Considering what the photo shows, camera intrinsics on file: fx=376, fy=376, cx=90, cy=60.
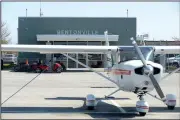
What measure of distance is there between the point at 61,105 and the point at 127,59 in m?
2.89

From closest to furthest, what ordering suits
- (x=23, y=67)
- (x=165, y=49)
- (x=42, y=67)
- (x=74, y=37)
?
(x=165, y=49) < (x=42, y=67) < (x=23, y=67) < (x=74, y=37)

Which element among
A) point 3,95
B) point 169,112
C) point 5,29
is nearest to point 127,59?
point 169,112

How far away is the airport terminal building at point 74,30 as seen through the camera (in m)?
38.8

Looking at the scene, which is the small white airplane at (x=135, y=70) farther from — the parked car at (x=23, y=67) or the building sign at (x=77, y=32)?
the building sign at (x=77, y=32)

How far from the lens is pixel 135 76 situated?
440 inches

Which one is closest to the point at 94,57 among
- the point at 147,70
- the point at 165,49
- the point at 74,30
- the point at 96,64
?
the point at 96,64

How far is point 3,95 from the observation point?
16.0m

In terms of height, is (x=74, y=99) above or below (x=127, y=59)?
below

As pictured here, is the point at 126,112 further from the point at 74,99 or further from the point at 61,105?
the point at 74,99

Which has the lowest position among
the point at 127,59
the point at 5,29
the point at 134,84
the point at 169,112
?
the point at 169,112

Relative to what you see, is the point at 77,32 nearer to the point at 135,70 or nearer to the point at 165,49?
the point at 165,49

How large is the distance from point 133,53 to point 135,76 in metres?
1.24

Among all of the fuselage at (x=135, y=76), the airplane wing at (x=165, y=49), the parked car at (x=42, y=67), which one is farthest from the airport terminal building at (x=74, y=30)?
the fuselage at (x=135, y=76)

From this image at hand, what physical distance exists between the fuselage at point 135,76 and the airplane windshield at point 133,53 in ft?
1.01
